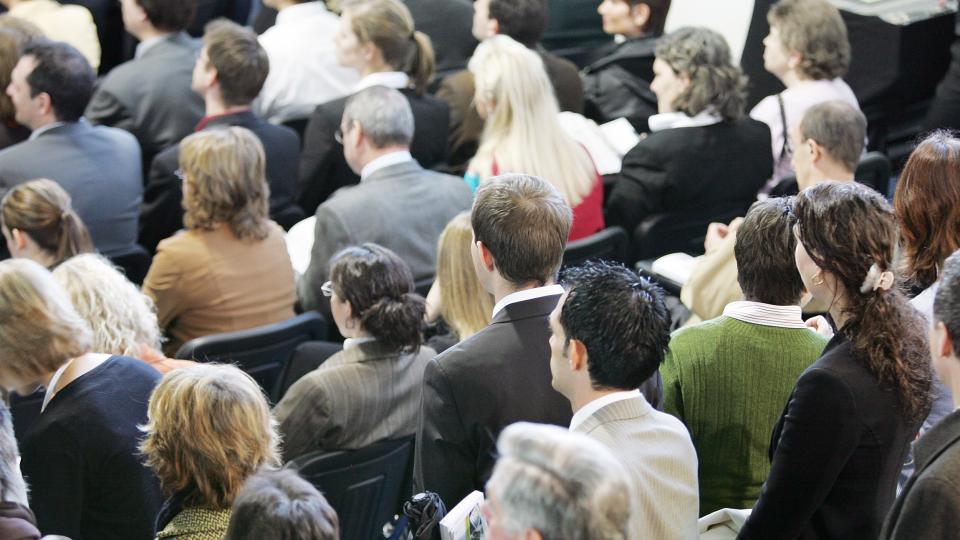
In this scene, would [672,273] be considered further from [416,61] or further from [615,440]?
[615,440]

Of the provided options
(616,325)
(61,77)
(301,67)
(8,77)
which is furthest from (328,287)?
(301,67)

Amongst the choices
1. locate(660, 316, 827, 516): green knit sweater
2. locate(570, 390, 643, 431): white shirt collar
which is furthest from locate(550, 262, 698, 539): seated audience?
locate(660, 316, 827, 516): green knit sweater

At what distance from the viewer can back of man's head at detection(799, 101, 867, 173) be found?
4.05 metres

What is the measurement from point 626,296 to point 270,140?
10.0ft

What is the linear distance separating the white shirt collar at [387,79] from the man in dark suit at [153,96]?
2.61 feet

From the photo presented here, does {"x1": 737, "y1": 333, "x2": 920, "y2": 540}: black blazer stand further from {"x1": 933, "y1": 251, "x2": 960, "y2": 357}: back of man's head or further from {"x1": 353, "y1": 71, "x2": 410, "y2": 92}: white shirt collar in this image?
{"x1": 353, "y1": 71, "x2": 410, "y2": 92}: white shirt collar

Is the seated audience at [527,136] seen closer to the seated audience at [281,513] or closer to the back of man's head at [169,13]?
the back of man's head at [169,13]

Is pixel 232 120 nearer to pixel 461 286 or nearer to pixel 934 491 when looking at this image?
pixel 461 286

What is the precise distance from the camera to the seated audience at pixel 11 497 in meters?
2.27

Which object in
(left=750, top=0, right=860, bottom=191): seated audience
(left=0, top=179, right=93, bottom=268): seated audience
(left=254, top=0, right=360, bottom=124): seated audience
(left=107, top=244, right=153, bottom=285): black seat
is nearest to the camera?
(left=0, top=179, right=93, bottom=268): seated audience

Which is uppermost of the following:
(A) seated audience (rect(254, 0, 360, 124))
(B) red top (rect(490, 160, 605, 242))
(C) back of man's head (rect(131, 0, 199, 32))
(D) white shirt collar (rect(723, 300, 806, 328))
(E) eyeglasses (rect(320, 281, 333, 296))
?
(D) white shirt collar (rect(723, 300, 806, 328))

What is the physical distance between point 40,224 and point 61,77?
1.02m

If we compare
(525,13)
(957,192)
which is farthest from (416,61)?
(957,192)

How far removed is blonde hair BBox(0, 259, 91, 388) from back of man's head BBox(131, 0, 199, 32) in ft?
9.52
